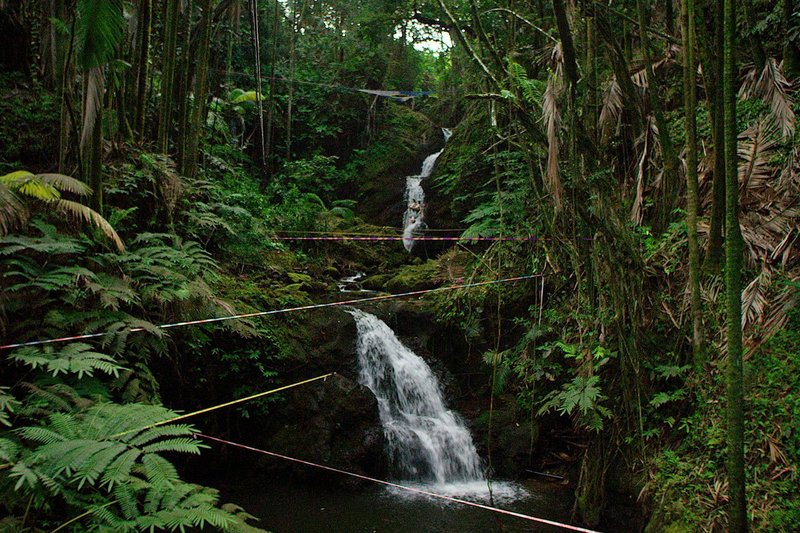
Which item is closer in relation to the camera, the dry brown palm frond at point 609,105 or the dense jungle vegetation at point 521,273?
the dense jungle vegetation at point 521,273

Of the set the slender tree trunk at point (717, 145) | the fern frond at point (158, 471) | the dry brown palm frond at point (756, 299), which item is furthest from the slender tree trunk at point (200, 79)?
the dry brown palm frond at point (756, 299)

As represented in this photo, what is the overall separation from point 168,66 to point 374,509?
5356 mm

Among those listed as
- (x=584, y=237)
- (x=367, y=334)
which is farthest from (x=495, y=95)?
(x=367, y=334)

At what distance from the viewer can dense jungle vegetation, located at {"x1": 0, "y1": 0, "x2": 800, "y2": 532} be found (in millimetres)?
2582

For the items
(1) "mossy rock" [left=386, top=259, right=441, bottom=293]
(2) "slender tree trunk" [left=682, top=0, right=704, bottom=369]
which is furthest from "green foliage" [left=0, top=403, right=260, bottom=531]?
(1) "mossy rock" [left=386, top=259, right=441, bottom=293]

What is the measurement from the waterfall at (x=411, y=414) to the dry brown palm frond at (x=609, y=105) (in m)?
3.60

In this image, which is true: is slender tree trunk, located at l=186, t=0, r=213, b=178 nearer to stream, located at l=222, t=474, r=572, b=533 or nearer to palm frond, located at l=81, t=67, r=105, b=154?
palm frond, located at l=81, t=67, r=105, b=154

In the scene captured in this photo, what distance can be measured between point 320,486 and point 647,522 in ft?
9.72

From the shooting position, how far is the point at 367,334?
20.7 ft

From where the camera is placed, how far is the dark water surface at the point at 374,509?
161 inches

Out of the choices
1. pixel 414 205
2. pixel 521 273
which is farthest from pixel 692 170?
pixel 414 205

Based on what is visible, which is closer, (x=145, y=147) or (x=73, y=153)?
(x=73, y=153)

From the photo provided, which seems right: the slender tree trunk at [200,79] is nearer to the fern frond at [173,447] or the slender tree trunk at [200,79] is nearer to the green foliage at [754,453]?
the fern frond at [173,447]

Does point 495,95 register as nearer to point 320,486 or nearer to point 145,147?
point 320,486
